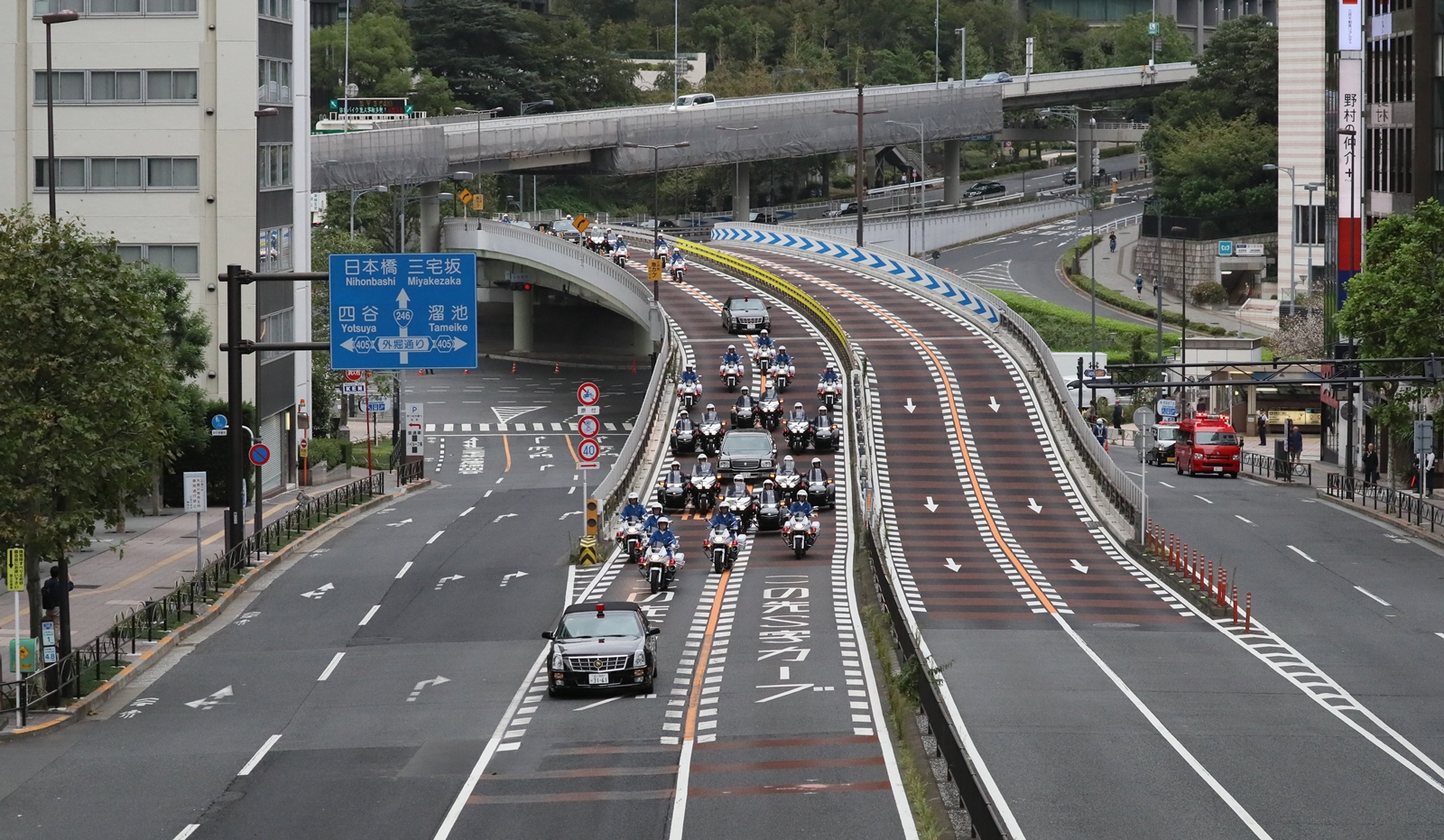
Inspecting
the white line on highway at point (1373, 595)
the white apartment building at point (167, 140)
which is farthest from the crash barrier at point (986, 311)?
the white apartment building at point (167, 140)

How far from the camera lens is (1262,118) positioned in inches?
5527

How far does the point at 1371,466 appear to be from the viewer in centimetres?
6512

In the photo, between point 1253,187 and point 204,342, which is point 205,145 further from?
point 1253,187

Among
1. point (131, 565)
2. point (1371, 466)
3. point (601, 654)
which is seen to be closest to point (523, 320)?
point (1371, 466)

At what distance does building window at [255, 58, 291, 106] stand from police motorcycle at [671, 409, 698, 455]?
17.7m

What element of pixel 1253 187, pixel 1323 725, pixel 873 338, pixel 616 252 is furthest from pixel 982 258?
pixel 1323 725

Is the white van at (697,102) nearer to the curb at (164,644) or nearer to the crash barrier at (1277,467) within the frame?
the crash barrier at (1277,467)

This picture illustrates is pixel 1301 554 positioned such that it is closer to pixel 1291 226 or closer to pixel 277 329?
pixel 277 329

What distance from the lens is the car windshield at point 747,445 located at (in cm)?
5419

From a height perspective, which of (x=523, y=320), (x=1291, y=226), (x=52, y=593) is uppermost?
(x=1291, y=226)

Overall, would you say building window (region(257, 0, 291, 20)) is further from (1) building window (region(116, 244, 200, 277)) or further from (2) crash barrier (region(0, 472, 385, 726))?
(2) crash barrier (region(0, 472, 385, 726))

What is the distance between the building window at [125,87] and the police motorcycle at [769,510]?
24842mm

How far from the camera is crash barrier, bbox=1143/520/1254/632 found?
126 ft

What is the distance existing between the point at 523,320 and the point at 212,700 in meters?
90.3
